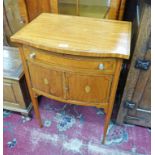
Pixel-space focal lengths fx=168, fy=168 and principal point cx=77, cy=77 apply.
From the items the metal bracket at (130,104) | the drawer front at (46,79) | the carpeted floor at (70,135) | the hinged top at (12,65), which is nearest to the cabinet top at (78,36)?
the drawer front at (46,79)

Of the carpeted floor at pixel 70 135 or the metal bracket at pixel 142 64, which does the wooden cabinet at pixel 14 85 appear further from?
the metal bracket at pixel 142 64

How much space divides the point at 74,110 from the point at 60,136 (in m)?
0.27

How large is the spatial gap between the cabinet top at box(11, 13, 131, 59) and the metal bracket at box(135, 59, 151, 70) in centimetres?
18

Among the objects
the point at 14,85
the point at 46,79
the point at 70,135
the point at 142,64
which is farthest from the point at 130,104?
the point at 14,85

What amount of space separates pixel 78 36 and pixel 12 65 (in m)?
0.69

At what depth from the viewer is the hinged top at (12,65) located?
124 centimetres

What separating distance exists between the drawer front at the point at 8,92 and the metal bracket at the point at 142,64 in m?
0.92

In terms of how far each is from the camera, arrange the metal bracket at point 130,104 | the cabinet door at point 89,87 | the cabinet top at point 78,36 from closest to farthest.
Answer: the cabinet top at point 78,36 → the cabinet door at point 89,87 → the metal bracket at point 130,104

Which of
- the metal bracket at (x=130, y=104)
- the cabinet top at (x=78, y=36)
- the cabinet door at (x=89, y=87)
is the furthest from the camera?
the metal bracket at (x=130, y=104)

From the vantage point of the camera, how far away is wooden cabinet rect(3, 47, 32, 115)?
1247 mm

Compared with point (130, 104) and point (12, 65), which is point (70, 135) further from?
point (12, 65)

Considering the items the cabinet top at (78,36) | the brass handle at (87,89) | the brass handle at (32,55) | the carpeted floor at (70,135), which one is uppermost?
the cabinet top at (78,36)

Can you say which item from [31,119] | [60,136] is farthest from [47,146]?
[31,119]

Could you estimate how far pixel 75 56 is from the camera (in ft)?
2.73
